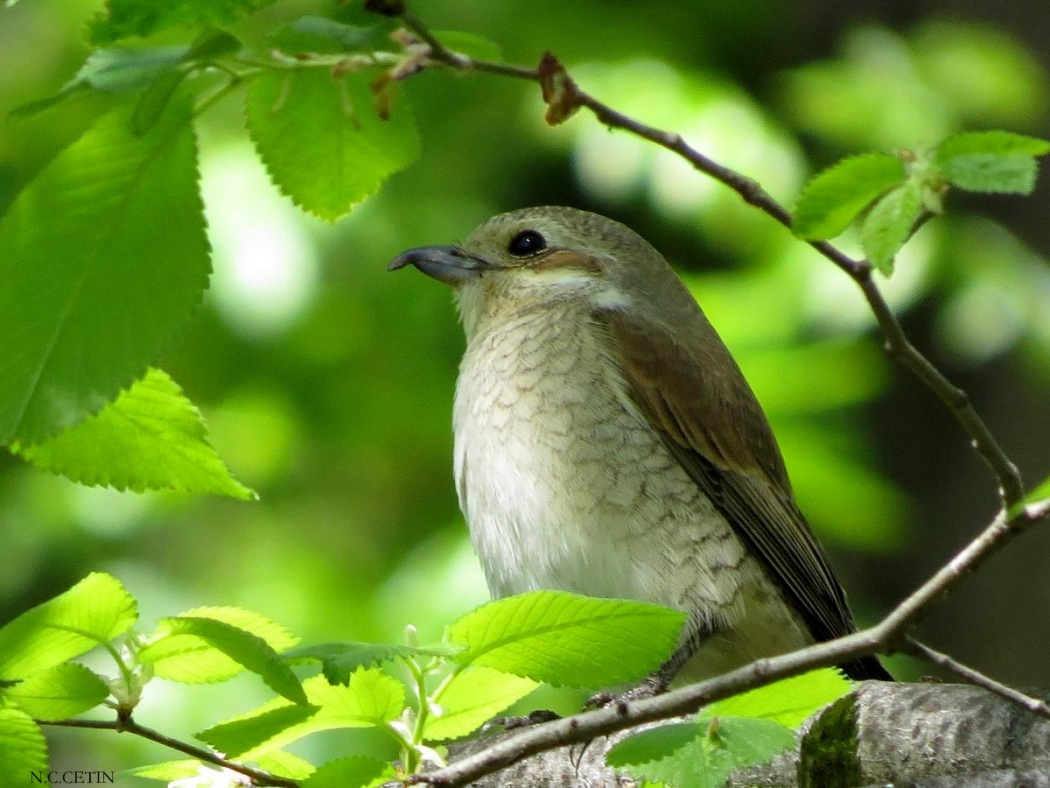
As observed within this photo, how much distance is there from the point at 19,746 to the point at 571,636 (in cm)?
73

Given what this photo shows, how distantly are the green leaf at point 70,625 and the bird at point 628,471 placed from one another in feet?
5.54

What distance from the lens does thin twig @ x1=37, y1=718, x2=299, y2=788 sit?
190 cm

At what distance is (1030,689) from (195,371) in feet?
17.6

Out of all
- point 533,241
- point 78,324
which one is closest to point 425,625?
point 533,241

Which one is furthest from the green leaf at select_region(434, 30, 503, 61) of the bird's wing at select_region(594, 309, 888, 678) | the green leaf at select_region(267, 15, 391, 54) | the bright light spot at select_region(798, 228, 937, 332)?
the bright light spot at select_region(798, 228, 937, 332)

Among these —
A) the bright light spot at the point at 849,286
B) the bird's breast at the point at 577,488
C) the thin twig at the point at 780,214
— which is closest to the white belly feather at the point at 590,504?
the bird's breast at the point at 577,488

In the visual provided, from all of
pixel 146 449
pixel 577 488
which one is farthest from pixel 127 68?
pixel 577 488

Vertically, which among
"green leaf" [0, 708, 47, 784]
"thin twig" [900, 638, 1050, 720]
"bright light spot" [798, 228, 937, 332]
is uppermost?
"thin twig" [900, 638, 1050, 720]

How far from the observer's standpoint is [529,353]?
12.3 ft

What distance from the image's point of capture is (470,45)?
6.02ft

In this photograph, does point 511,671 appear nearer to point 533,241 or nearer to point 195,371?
point 533,241

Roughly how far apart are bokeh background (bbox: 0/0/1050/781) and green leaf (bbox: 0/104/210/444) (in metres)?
3.92

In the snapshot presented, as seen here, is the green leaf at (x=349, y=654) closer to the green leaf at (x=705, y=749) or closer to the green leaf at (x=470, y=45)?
the green leaf at (x=705, y=749)

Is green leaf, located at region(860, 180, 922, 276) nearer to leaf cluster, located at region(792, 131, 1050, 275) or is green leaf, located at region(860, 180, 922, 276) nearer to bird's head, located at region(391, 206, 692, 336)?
leaf cluster, located at region(792, 131, 1050, 275)
